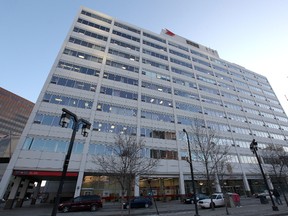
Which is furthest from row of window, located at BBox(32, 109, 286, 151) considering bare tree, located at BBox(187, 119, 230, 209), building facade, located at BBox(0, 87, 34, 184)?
building facade, located at BBox(0, 87, 34, 184)

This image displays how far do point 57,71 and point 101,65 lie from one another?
320 inches

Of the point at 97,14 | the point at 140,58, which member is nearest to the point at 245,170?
the point at 140,58

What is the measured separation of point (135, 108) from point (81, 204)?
1762 cm

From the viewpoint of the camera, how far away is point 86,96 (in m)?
29.1

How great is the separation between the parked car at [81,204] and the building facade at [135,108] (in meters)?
3.40

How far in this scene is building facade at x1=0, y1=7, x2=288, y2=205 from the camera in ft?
80.1

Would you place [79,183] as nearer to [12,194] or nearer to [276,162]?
[12,194]

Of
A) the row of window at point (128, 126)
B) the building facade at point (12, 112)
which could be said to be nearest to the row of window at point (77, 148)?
the row of window at point (128, 126)

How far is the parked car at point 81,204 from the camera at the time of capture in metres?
18.7

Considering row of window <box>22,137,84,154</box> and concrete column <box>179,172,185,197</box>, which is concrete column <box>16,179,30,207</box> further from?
concrete column <box>179,172,185,197</box>

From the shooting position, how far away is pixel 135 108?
3206 cm

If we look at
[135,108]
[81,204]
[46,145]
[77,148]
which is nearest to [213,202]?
[81,204]

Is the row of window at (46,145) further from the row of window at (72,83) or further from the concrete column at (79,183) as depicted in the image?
the row of window at (72,83)

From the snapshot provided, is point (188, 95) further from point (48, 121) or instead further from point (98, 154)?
point (48, 121)
